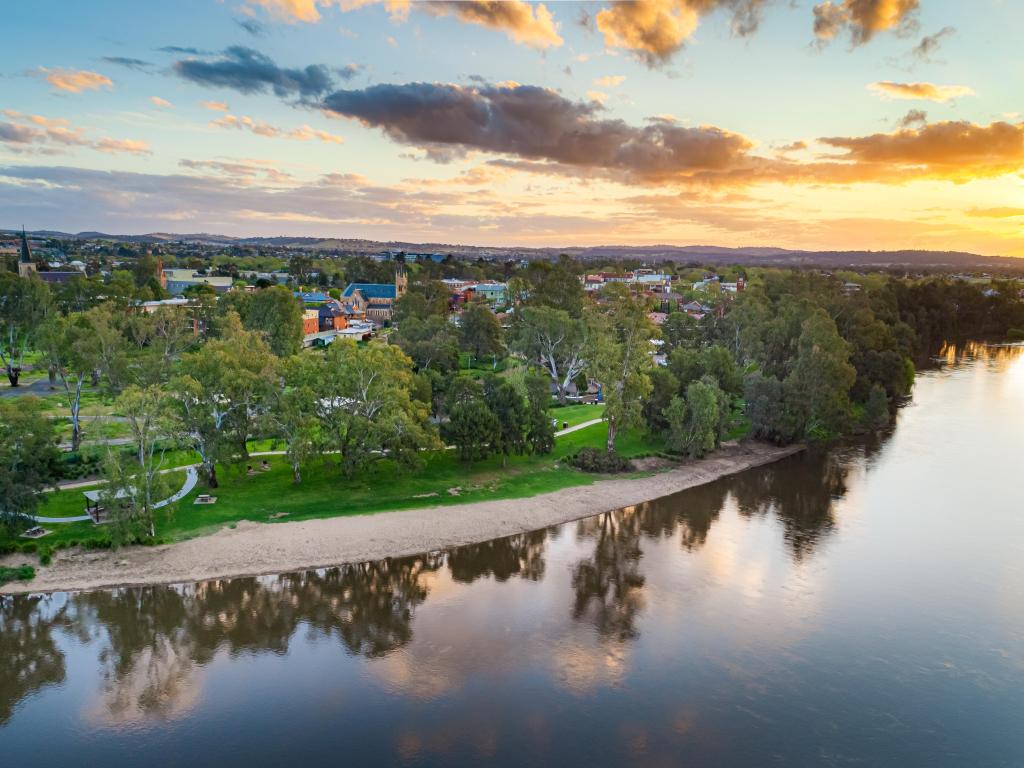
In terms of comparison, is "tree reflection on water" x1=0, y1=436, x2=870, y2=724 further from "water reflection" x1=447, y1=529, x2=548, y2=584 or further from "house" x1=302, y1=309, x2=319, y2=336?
"house" x1=302, y1=309, x2=319, y2=336

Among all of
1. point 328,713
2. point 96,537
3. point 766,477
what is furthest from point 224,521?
point 766,477

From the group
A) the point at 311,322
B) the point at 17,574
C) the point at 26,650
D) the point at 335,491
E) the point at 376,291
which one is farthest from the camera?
the point at 376,291

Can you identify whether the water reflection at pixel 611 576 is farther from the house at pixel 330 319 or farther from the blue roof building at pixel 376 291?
the blue roof building at pixel 376 291

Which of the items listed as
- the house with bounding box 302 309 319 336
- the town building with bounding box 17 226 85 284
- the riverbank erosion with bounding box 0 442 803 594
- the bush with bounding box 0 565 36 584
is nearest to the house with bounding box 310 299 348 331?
the house with bounding box 302 309 319 336

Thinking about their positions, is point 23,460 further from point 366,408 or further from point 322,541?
point 366,408

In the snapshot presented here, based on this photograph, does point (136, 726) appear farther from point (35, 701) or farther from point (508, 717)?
point (508, 717)

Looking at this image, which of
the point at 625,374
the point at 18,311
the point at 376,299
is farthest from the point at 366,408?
the point at 376,299
